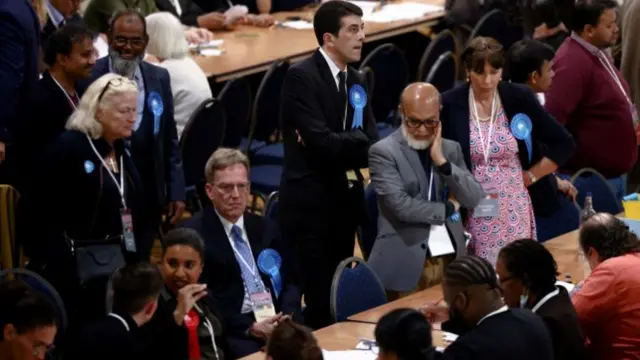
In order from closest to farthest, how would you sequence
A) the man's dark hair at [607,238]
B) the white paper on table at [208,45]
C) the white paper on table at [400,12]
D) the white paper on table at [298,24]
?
1. the man's dark hair at [607,238]
2. the white paper on table at [208,45]
3. the white paper on table at [298,24]
4. the white paper on table at [400,12]

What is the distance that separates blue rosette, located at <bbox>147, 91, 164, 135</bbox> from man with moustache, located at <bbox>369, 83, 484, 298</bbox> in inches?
43.0

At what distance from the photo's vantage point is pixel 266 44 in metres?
9.99

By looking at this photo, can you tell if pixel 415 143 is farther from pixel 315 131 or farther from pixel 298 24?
pixel 298 24

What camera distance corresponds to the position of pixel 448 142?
6.51 metres

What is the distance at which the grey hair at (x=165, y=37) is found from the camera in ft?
26.5

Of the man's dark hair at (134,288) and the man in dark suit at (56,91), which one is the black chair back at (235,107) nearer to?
the man in dark suit at (56,91)

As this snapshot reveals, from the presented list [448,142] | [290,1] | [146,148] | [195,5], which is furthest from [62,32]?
[290,1]

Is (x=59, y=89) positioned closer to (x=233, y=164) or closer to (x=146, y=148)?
(x=146, y=148)

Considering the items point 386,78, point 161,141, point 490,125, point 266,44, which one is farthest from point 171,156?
point 266,44

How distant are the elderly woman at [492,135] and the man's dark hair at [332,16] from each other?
2.00 feet

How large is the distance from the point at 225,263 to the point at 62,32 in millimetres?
1402

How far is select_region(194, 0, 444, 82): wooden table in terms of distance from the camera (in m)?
9.21

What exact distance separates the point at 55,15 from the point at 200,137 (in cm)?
115

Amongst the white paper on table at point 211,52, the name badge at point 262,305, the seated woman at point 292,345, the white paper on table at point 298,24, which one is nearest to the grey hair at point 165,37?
the white paper on table at point 211,52
